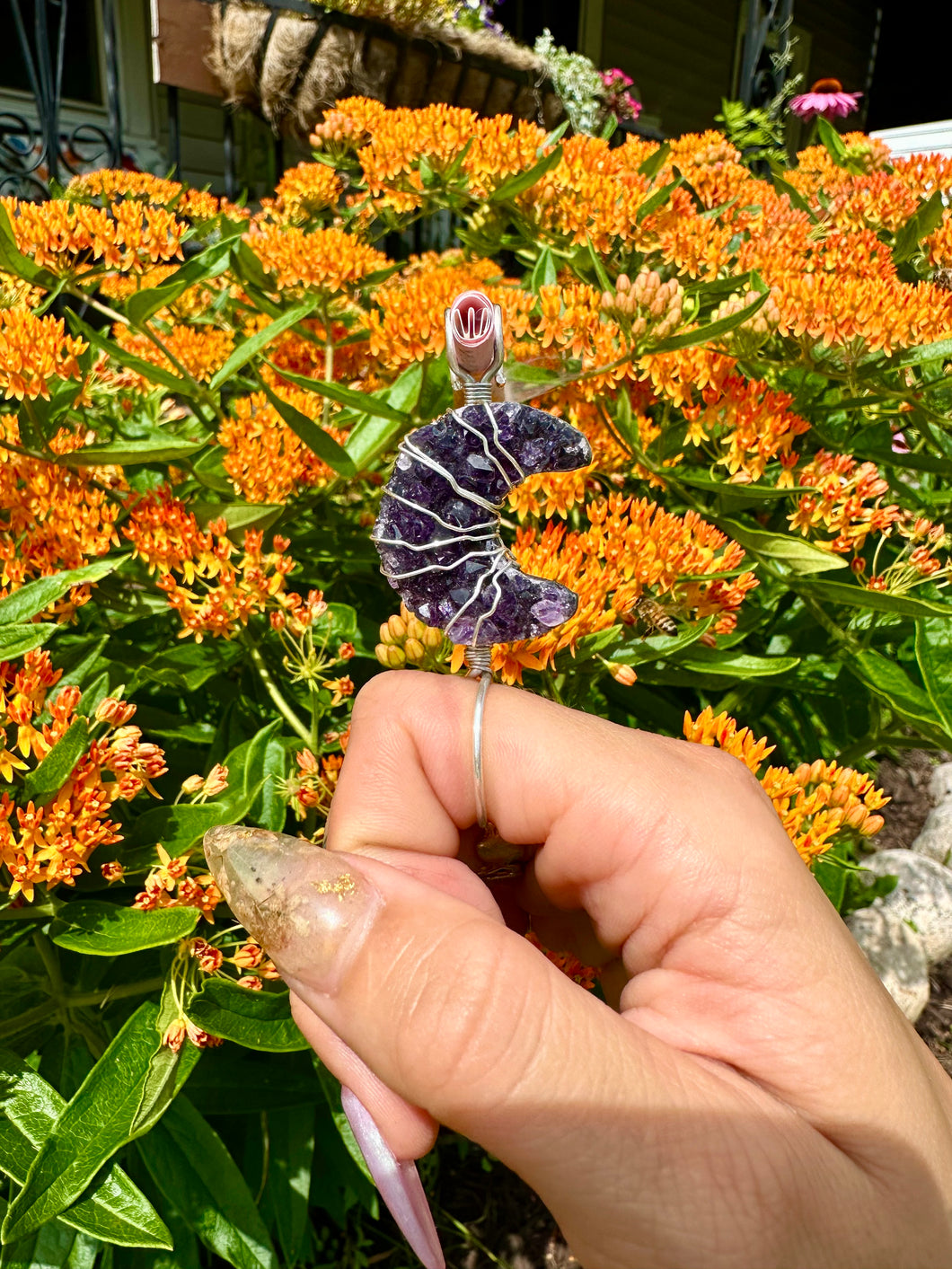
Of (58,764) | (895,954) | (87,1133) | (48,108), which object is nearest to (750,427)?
(58,764)

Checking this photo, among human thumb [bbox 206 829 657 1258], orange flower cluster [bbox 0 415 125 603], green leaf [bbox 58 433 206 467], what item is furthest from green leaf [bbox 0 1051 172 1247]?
green leaf [bbox 58 433 206 467]

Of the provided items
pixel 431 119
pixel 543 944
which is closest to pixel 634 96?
pixel 431 119

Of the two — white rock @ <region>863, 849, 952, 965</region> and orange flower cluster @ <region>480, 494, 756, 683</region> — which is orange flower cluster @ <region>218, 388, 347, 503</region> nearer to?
orange flower cluster @ <region>480, 494, 756, 683</region>

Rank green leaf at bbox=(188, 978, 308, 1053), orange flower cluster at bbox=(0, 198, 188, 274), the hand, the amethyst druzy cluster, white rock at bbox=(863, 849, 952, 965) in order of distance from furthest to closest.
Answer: white rock at bbox=(863, 849, 952, 965) < orange flower cluster at bbox=(0, 198, 188, 274) < green leaf at bbox=(188, 978, 308, 1053) < the amethyst druzy cluster < the hand

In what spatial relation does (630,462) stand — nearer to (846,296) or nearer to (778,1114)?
(846,296)

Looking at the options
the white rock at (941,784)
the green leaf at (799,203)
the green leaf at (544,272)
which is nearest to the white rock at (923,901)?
the white rock at (941,784)

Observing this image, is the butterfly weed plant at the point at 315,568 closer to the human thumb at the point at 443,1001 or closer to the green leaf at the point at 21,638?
the green leaf at the point at 21,638
